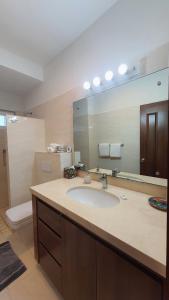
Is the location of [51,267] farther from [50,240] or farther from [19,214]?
[19,214]

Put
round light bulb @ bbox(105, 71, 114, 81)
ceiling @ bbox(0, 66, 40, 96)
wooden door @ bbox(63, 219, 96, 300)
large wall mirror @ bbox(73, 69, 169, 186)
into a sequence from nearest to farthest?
wooden door @ bbox(63, 219, 96, 300), large wall mirror @ bbox(73, 69, 169, 186), round light bulb @ bbox(105, 71, 114, 81), ceiling @ bbox(0, 66, 40, 96)

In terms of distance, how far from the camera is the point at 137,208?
89cm

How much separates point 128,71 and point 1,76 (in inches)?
76.4

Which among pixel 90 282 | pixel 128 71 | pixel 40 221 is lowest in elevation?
pixel 90 282

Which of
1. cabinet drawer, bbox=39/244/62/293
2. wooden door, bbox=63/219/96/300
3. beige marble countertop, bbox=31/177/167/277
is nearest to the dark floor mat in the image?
cabinet drawer, bbox=39/244/62/293

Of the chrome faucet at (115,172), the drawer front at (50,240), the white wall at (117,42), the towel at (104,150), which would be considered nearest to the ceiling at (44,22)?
the white wall at (117,42)

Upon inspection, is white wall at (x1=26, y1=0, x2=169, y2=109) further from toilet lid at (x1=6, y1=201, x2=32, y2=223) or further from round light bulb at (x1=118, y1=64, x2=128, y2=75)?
toilet lid at (x1=6, y1=201, x2=32, y2=223)

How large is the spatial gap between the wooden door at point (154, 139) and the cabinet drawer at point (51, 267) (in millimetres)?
1001

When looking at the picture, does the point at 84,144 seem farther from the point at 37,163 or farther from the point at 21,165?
the point at 21,165

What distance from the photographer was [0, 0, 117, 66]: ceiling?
1.27 meters

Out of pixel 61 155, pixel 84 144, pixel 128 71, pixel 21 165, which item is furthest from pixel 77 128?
pixel 21 165

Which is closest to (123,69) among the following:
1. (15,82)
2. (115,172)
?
(115,172)

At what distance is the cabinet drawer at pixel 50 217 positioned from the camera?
97 centimetres

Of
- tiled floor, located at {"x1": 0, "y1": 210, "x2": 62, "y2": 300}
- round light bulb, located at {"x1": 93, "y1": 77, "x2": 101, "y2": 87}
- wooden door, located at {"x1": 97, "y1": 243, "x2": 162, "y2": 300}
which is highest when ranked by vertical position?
round light bulb, located at {"x1": 93, "y1": 77, "x2": 101, "y2": 87}
